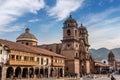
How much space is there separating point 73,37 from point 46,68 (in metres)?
19.3

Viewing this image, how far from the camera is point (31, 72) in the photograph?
147 feet

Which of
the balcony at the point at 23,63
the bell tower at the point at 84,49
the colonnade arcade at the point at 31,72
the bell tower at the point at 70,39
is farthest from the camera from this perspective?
the bell tower at the point at 84,49

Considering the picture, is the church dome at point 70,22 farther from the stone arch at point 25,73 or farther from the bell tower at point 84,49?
the stone arch at point 25,73

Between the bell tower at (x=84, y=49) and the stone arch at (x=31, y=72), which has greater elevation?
the bell tower at (x=84, y=49)

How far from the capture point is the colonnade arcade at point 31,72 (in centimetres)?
3862

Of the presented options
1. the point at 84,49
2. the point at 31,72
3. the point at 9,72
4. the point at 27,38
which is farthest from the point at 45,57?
the point at 84,49

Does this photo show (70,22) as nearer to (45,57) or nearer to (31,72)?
(45,57)

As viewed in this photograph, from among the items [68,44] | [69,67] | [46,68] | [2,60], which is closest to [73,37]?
[68,44]

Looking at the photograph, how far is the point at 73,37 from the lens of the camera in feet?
219

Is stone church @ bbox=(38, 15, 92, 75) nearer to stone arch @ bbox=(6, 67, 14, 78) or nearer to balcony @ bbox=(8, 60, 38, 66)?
balcony @ bbox=(8, 60, 38, 66)

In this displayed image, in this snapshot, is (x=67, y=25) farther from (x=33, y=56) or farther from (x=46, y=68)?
(x=33, y=56)

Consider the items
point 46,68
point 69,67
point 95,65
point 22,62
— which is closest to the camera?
point 22,62

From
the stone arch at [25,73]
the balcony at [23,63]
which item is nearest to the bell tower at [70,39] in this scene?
the balcony at [23,63]

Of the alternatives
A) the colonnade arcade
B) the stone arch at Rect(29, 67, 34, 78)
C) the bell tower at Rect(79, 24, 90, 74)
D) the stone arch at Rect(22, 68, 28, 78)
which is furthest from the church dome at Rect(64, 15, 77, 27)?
the stone arch at Rect(22, 68, 28, 78)
